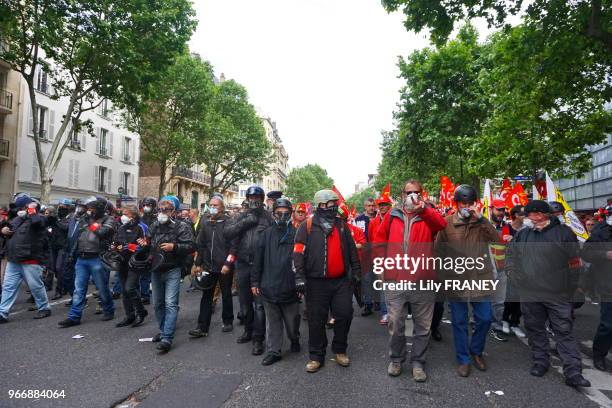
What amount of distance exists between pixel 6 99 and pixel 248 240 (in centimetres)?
2368

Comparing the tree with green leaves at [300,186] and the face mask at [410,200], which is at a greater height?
the tree with green leaves at [300,186]

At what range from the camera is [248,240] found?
18.9 feet

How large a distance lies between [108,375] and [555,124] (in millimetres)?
12578

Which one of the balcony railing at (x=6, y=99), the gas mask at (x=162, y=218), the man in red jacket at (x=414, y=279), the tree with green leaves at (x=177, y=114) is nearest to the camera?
the man in red jacket at (x=414, y=279)

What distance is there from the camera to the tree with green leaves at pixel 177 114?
27141mm

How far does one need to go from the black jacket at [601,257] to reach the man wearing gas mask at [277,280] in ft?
11.3

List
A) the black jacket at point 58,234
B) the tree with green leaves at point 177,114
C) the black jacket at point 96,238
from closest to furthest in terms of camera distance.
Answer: the black jacket at point 96,238
the black jacket at point 58,234
the tree with green leaves at point 177,114

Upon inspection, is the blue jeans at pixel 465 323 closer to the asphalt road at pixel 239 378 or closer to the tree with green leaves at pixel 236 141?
the asphalt road at pixel 239 378

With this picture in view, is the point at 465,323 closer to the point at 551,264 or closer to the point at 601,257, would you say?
the point at 551,264

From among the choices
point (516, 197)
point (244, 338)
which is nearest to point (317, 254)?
point (244, 338)

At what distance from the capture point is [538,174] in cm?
1845

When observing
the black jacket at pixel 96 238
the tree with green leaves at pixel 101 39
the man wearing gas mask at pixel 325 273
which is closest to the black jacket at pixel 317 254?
the man wearing gas mask at pixel 325 273

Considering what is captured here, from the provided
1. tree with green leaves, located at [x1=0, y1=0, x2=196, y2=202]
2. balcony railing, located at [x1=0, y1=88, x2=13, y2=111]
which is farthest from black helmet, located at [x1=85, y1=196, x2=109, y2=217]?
balcony railing, located at [x1=0, y1=88, x2=13, y2=111]

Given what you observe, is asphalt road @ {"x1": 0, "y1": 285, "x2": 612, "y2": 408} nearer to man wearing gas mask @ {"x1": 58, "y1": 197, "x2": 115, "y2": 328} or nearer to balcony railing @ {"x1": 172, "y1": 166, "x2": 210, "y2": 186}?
man wearing gas mask @ {"x1": 58, "y1": 197, "x2": 115, "y2": 328}
